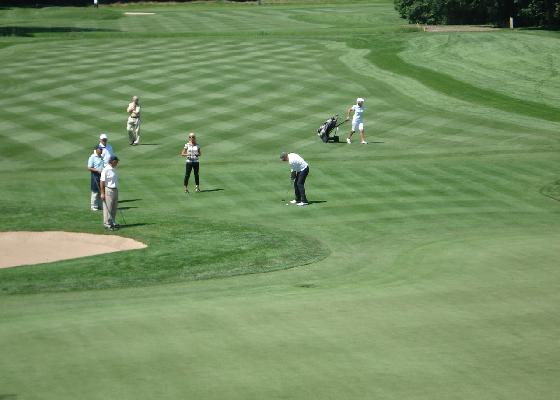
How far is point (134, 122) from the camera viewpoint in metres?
38.8

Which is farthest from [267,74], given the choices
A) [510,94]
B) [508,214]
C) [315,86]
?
[508,214]

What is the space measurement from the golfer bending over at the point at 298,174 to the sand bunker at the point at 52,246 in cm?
618

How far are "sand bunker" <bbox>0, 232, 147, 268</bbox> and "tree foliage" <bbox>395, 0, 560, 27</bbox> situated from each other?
6094cm

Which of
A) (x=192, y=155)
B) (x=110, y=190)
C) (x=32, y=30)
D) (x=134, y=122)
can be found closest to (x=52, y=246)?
(x=110, y=190)

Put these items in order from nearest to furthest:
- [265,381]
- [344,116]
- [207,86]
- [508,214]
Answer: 1. [265,381]
2. [508,214]
3. [344,116]
4. [207,86]

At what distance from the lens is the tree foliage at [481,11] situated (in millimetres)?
79250

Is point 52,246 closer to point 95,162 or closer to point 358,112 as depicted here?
point 95,162

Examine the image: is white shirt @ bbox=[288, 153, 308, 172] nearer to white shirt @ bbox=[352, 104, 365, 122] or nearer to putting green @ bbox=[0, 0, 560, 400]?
putting green @ bbox=[0, 0, 560, 400]

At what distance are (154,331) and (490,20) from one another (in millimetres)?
77151

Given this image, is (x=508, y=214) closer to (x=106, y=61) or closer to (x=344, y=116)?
(x=344, y=116)

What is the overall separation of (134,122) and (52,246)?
15.3m

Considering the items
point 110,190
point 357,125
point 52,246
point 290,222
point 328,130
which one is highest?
point 110,190

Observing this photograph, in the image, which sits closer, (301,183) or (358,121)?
(301,183)

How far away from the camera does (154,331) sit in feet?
48.2
